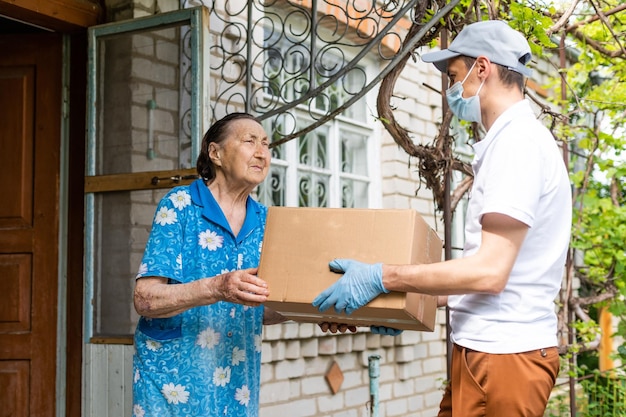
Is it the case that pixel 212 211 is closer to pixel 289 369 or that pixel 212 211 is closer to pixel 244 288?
pixel 244 288

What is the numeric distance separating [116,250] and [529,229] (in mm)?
2371

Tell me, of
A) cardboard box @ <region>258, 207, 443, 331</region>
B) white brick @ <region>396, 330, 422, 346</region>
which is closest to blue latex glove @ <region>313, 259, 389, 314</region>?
cardboard box @ <region>258, 207, 443, 331</region>

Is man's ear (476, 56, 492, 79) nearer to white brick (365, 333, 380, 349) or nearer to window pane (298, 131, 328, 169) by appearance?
window pane (298, 131, 328, 169)

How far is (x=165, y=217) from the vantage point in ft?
8.63

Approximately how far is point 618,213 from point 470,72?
382 cm

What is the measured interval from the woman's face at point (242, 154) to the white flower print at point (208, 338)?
0.50 meters

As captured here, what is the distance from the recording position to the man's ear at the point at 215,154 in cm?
285

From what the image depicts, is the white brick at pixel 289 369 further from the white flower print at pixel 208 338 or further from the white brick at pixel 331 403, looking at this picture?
the white flower print at pixel 208 338

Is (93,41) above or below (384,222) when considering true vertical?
above

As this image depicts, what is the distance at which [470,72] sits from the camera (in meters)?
2.19

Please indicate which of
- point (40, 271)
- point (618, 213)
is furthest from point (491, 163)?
point (618, 213)

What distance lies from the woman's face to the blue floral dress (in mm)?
116

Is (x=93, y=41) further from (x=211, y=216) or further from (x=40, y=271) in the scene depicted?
(x=211, y=216)

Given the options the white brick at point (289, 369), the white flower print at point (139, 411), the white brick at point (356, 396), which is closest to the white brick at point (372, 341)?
the white brick at point (356, 396)
